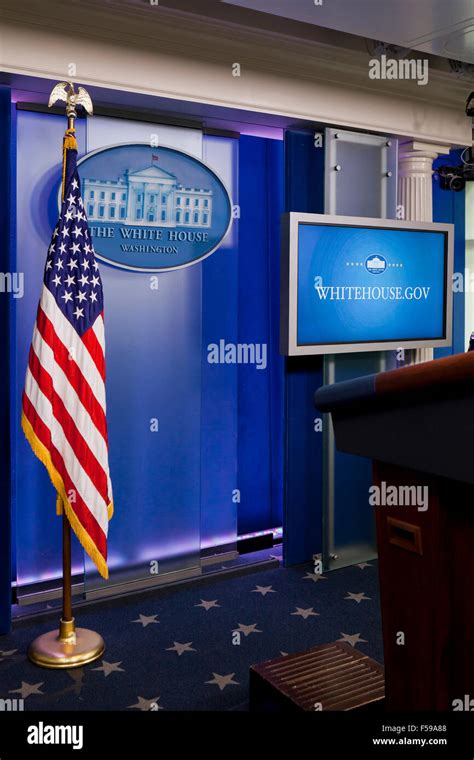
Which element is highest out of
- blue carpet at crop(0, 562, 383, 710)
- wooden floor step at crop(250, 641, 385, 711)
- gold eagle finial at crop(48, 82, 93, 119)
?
gold eagle finial at crop(48, 82, 93, 119)

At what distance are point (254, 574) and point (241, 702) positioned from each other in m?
1.31

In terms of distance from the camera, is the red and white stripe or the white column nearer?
the red and white stripe

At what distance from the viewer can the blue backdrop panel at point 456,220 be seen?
4.78m

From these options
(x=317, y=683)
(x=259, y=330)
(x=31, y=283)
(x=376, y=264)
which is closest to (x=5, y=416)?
(x=31, y=283)

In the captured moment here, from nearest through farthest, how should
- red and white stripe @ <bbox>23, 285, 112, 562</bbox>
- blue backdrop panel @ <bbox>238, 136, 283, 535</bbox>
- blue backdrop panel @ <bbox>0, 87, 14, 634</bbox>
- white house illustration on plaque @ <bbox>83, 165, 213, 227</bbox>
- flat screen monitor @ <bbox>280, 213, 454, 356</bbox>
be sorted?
red and white stripe @ <bbox>23, 285, 112, 562</bbox> → blue backdrop panel @ <bbox>0, 87, 14, 634</bbox> → white house illustration on plaque @ <bbox>83, 165, 213, 227</bbox> → flat screen monitor @ <bbox>280, 213, 454, 356</bbox> → blue backdrop panel @ <bbox>238, 136, 283, 535</bbox>

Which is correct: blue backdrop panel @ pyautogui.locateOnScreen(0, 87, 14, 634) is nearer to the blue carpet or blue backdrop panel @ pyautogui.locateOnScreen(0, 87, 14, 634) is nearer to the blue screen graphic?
the blue carpet

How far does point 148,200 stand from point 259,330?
1.04 meters

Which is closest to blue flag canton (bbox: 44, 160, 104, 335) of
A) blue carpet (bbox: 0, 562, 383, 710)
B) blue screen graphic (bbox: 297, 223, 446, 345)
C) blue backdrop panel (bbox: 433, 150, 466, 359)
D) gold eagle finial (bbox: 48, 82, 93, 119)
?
gold eagle finial (bbox: 48, 82, 93, 119)

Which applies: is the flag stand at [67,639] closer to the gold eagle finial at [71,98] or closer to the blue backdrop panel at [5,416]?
the gold eagle finial at [71,98]

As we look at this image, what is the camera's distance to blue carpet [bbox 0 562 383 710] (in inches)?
109

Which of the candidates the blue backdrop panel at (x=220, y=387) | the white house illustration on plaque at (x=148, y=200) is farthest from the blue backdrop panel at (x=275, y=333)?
the white house illustration on plaque at (x=148, y=200)

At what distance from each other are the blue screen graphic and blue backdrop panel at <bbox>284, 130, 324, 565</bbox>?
0.84ft

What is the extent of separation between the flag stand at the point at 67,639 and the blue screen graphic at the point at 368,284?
132cm

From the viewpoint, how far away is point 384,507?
115 cm
